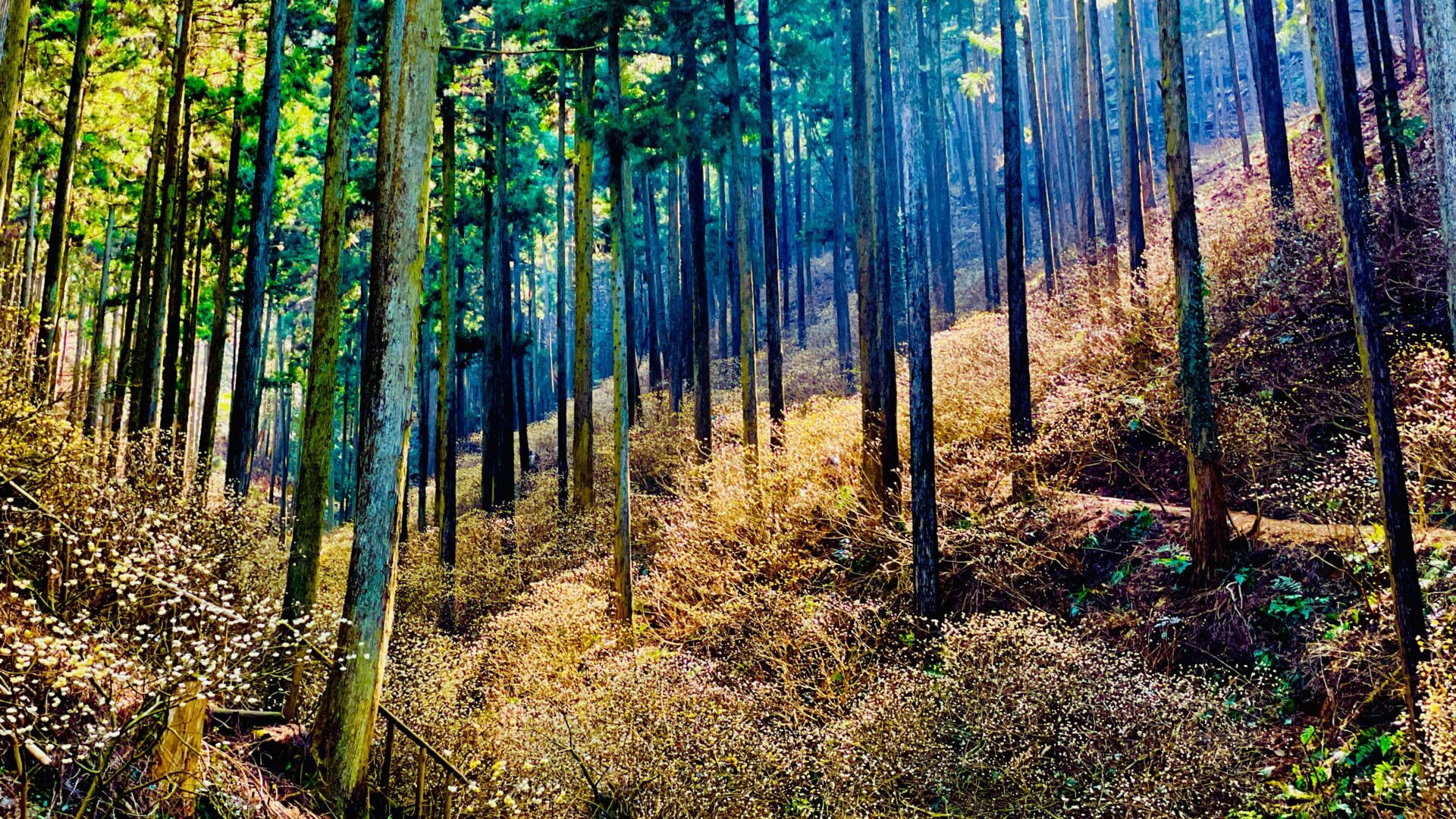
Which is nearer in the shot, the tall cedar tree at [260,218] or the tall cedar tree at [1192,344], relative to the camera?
the tall cedar tree at [1192,344]

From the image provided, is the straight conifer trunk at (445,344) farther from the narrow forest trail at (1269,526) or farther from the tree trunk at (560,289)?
the narrow forest trail at (1269,526)

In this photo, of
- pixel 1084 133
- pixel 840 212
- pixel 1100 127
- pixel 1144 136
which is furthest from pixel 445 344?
pixel 840 212

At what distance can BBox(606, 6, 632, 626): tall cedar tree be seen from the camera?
11.0 m

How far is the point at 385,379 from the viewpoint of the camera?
6352 mm

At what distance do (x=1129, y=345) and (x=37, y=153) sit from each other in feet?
60.3

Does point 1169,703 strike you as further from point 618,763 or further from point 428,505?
point 428,505

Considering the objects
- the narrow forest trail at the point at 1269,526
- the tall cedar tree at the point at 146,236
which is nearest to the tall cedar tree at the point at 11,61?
the tall cedar tree at the point at 146,236

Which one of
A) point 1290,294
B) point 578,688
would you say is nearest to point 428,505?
point 578,688

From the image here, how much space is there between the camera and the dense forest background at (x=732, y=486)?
5621 millimetres

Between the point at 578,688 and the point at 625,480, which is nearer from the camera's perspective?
the point at 578,688

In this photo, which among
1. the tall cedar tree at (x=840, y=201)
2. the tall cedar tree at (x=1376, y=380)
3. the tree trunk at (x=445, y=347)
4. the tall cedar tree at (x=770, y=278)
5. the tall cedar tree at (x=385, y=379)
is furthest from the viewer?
the tall cedar tree at (x=840, y=201)

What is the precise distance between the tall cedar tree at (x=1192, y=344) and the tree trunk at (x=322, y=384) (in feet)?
25.1

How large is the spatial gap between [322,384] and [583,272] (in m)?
5.99

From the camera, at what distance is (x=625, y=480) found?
37.1 ft
